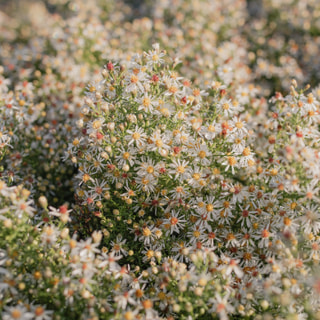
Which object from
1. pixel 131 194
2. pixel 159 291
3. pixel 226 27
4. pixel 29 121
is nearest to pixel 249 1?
pixel 226 27

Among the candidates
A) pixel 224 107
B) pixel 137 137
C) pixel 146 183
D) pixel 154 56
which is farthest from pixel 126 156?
pixel 224 107

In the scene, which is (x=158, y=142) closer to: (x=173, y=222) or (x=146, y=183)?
(x=146, y=183)

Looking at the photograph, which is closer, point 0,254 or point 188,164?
point 0,254

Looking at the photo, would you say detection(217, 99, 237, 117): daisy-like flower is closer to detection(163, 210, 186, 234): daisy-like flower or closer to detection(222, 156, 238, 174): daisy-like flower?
detection(222, 156, 238, 174): daisy-like flower

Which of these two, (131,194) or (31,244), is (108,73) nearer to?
(131,194)

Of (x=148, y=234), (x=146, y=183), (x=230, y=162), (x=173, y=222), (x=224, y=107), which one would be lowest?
(x=148, y=234)

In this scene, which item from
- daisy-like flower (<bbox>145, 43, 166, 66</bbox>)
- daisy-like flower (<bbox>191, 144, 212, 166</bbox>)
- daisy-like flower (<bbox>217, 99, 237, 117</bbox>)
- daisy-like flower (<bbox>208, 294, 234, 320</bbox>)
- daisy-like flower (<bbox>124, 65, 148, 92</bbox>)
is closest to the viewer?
daisy-like flower (<bbox>208, 294, 234, 320</bbox>)

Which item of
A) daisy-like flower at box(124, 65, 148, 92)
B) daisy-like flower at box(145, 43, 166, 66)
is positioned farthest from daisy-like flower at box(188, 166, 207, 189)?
daisy-like flower at box(145, 43, 166, 66)

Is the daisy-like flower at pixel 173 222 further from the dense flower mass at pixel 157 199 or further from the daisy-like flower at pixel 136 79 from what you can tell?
the daisy-like flower at pixel 136 79
